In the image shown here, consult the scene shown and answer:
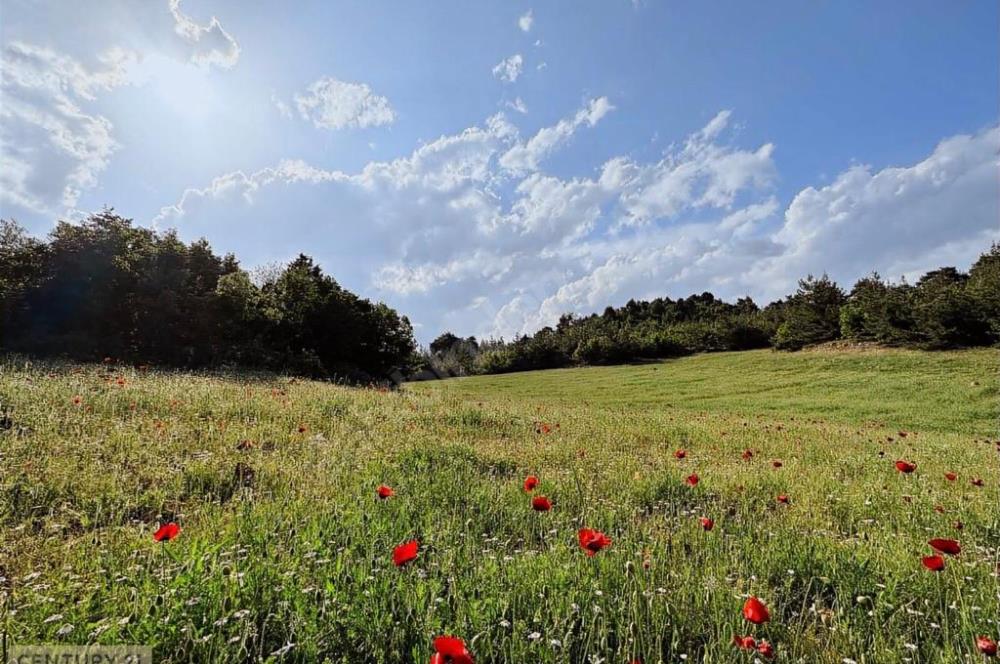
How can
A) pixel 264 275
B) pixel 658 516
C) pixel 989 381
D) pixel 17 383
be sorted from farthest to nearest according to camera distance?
pixel 264 275, pixel 989 381, pixel 17 383, pixel 658 516

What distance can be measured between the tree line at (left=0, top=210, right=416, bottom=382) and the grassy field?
15376 millimetres

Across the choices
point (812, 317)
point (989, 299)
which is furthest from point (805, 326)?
point (989, 299)

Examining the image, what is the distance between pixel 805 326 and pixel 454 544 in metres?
49.6

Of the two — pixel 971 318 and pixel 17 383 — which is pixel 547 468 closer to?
pixel 17 383

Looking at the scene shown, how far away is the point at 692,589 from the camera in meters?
2.94

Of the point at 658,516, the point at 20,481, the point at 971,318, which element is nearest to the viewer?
the point at 20,481

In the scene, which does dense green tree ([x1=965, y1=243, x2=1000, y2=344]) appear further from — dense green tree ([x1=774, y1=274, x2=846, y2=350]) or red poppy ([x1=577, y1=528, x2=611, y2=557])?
red poppy ([x1=577, y1=528, x2=611, y2=557])

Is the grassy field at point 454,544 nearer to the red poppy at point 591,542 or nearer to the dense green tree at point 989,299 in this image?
the red poppy at point 591,542

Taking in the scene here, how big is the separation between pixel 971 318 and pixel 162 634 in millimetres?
45655

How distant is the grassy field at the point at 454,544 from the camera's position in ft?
7.97

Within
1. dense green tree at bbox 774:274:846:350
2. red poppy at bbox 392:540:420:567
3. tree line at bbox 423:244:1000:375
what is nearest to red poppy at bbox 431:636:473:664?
red poppy at bbox 392:540:420:567

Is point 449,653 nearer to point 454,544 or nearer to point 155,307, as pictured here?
point 454,544

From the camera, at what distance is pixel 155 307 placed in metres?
22.0

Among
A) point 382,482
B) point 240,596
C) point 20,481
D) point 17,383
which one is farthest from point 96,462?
point 17,383
